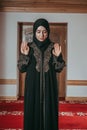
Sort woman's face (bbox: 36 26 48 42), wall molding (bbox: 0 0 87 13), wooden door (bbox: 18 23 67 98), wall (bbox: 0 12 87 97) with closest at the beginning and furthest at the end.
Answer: woman's face (bbox: 36 26 48 42) → wall molding (bbox: 0 0 87 13) → wall (bbox: 0 12 87 97) → wooden door (bbox: 18 23 67 98)

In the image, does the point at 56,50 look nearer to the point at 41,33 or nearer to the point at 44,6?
the point at 41,33

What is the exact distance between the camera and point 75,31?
276 inches

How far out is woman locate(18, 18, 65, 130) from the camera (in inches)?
115

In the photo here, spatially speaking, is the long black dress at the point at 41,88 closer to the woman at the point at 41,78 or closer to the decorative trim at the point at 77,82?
the woman at the point at 41,78

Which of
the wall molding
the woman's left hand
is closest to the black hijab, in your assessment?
the woman's left hand

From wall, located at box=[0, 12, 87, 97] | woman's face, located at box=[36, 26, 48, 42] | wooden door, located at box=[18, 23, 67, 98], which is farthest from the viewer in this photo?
wooden door, located at box=[18, 23, 67, 98]

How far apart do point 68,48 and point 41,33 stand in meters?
4.18

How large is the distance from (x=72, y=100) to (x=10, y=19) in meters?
2.71

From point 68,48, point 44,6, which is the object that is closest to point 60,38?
point 68,48

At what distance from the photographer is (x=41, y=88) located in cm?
293

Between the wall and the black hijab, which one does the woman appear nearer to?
the black hijab

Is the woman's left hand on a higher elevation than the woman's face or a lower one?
lower

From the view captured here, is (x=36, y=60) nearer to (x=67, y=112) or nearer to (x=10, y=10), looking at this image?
(x=67, y=112)

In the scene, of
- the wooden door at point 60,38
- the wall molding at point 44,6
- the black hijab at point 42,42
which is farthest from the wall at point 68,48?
the black hijab at point 42,42
